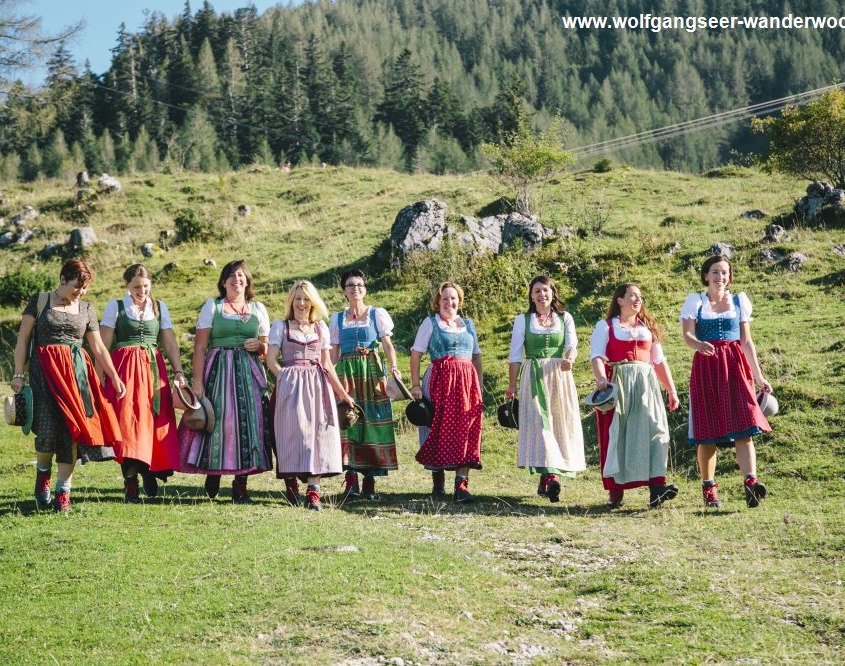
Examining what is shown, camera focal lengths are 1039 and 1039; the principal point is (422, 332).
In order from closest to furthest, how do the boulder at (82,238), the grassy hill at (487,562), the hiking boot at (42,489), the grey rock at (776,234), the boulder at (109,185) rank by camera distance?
1. the grassy hill at (487,562)
2. the hiking boot at (42,489)
3. the grey rock at (776,234)
4. the boulder at (82,238)
5. the boulder at (109,185)

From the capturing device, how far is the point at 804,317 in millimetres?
14625

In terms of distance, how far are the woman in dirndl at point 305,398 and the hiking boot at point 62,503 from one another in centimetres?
175

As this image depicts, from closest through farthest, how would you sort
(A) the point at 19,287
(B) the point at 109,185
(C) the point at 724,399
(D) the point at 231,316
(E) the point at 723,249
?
1. (C) the point at 724,399
2. (D) the point at 231,316
3. (E) the point at 723,249
4. (A) the point at 19,287
5. (B) the point at 109,185

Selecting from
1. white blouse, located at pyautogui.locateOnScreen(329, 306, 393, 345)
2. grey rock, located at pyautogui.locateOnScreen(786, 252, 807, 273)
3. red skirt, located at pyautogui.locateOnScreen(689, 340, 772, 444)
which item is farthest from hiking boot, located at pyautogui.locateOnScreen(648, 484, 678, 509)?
grey rock, located at pyautogui.locateOnScreen(786, 252, 807, 273)

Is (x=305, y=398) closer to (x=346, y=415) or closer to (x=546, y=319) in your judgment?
(x=346, y=415)

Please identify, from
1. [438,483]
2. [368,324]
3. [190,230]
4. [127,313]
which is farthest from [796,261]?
[190,230]

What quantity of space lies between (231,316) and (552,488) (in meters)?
3.27

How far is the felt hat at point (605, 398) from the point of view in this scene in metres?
8.94

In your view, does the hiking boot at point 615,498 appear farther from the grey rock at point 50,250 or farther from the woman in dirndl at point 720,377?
the grey rock at point 50,250

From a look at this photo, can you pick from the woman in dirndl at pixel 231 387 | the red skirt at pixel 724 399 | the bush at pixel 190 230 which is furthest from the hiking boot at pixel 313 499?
the bush at pixel 190 230

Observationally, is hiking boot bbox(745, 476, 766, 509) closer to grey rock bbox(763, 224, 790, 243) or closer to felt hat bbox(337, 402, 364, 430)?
felt hat bbox(337, 402, 364, 430)

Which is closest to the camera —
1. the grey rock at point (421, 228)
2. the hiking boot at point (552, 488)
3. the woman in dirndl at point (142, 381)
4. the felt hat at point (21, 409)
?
the felt hat at point (21, 409)

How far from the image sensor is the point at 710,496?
8.91 metres

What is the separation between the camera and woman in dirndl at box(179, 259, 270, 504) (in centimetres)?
913
